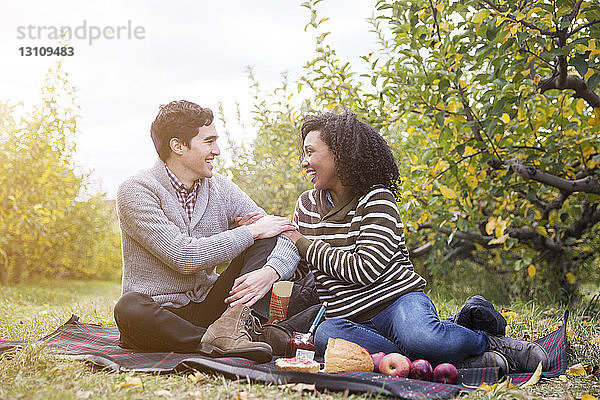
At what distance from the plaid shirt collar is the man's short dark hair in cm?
12

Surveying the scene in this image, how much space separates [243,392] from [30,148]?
4813 millimetres

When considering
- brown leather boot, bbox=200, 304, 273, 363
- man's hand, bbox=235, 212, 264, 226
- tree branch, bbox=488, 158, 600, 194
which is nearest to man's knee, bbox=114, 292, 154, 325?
brown leather boot, bbox=200, 304, 273, 363

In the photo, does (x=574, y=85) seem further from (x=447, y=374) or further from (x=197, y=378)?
(x=197, y=378)

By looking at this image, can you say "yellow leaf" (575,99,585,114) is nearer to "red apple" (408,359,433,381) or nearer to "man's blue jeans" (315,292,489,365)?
"man's blue jeans" (315,292,489,365)

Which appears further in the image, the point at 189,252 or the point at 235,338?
the point at 189,252

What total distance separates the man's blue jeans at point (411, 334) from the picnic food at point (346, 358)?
17cm

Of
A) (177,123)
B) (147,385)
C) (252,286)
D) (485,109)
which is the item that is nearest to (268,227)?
(252,286)

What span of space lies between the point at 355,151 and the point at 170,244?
0.97 m

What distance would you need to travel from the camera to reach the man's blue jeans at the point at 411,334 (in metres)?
2.40

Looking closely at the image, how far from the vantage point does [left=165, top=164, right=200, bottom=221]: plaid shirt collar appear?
2877 mm

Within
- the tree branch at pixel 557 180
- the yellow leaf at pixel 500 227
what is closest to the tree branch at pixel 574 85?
the tree branch at pixel 557 180

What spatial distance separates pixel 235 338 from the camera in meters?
2.47

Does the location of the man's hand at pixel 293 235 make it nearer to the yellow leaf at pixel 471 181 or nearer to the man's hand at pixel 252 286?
the man's hand at pixel 252 286

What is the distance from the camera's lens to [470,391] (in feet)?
6.54
